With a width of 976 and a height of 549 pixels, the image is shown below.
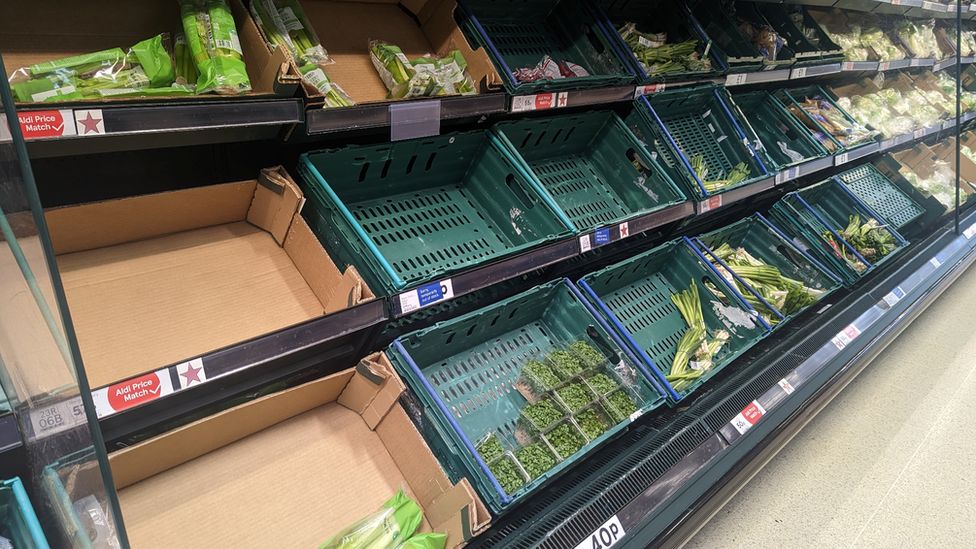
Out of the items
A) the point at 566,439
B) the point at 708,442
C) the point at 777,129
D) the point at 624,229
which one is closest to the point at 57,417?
the point at 566,439

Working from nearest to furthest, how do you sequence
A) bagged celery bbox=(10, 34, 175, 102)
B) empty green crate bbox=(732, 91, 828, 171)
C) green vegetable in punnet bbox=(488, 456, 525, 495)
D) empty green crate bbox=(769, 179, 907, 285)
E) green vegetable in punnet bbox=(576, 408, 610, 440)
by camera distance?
bagged celery bbox=(10, 34, 175, 102)
green vegetable in punnet bbox=(488, 456, 525, 495)
green vegetable in punnet bbox=(576, 408, 610, 440)
empty green crate bbox=(769, 179, 907, 285)
empty green crate bbox=(732, 91, 828, 171)

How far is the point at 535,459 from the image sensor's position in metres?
1.58

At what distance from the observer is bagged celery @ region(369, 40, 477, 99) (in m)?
1.67

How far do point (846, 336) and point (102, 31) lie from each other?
9.55ft

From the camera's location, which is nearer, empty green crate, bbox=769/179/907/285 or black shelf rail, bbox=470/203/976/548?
black shelf rail, bbox=470/203/976/548

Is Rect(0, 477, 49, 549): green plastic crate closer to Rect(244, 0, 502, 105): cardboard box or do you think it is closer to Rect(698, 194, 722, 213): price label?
Rect(244, 0, 502, 105): cardboard box

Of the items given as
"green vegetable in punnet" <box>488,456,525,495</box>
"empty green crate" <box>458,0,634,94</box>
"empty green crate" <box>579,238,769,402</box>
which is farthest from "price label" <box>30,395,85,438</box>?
"empty green crate" <box>458,0,634,94</box>

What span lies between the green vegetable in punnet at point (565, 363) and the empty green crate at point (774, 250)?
3.47ft

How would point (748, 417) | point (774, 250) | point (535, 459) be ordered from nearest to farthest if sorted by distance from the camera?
point (535, 459) → point (748, 417) → point (774, 250)

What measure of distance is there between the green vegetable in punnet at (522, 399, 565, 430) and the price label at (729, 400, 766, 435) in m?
0.73

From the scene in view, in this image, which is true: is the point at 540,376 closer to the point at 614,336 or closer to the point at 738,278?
the point at 614,336

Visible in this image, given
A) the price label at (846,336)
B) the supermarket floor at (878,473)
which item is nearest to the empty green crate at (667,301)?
the price label at (846,336)

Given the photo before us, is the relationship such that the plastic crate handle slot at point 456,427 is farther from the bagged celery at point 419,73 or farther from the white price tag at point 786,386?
the white price tag at point 786,386

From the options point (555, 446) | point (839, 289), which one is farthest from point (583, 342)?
point (839, 289)
